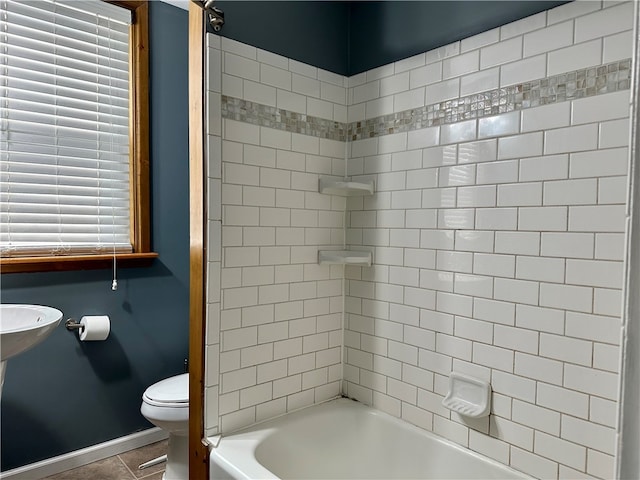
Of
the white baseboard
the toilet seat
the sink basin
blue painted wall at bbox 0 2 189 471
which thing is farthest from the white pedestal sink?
the white baseboard

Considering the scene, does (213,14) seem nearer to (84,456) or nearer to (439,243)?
(439,243)

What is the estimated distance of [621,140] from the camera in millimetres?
1238

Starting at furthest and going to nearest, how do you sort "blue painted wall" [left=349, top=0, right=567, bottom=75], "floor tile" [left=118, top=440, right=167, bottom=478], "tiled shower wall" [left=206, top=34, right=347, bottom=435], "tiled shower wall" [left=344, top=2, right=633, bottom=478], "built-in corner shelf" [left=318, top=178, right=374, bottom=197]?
"floor tile" [left=118, top=440, right=167, bottom=478] < "built-in corner shelf" [left=318, top=178, right=374, bottom=197] < "tiled shower wall" [left=206, top=34, right=347, bottom=435] < "blue painted wall" [left=349, top=0, right=567, bottom=75] < "tiled shower wall" [left=344, top=2, right=633, bottom=478]

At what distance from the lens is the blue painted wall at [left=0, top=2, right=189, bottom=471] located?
87.7 inches

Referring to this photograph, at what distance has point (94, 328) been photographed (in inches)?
90.4

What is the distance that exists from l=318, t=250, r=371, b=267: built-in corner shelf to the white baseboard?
1.63 m

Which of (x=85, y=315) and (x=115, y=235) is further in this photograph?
(x=115, y=235)

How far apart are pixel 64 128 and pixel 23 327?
1.18 metres

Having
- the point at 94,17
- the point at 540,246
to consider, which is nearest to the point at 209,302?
the point at 540,246

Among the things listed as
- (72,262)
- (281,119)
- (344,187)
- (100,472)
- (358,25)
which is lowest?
(100,472)

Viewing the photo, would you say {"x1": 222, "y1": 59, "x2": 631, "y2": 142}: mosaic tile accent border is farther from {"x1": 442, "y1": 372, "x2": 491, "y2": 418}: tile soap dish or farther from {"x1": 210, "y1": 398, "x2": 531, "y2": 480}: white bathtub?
{"x1": 210, "y1": 398, "x2": 531, "y2": 480}: white bathtub

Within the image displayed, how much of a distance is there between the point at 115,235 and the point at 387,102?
1687 millimetres

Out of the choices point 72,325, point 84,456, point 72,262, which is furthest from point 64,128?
point 84,456

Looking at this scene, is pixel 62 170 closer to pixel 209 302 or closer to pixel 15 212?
pixel 15 212
